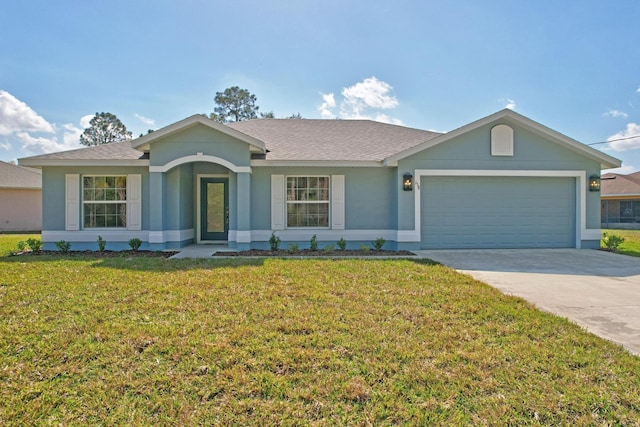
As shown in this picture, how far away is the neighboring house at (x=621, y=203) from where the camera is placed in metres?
23.4

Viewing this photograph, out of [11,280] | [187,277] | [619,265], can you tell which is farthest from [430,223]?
[11,280]

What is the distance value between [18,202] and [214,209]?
15711mm

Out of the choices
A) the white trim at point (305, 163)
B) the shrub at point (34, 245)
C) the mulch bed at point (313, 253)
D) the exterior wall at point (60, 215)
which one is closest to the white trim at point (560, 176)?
the mulch bed at point (313, 253)

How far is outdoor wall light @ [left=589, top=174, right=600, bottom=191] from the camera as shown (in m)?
11.0

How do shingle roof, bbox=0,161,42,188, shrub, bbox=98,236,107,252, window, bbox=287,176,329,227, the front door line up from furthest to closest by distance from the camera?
shingle roof, bbox=0,161,42,188
the front door
window, bbox=287,176,329,227
shrub, bbox=98,236,107,252

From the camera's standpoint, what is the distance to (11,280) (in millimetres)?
6250

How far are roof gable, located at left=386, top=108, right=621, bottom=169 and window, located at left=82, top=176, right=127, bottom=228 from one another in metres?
8.35

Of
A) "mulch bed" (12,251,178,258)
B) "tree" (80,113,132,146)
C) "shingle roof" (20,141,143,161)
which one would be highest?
"tree" (80,113,132,146)

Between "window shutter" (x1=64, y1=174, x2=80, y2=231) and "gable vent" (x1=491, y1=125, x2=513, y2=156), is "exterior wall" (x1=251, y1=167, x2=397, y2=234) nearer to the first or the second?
"gable vent" (x1=491, y1=125, x2=513, y2=156)

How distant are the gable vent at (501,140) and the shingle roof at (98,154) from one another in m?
11.0

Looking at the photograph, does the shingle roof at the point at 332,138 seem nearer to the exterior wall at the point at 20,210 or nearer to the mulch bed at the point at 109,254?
the mulch bed at the point at 109,254

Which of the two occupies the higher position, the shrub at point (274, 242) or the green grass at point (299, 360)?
the shrub at point (274, 242)

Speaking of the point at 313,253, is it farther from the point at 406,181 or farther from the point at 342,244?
the point at 406,181

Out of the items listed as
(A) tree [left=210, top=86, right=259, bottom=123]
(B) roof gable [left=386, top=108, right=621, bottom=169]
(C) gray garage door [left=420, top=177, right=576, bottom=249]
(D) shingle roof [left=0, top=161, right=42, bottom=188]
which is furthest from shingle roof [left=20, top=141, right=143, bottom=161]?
(A) tree [left=210, top=86, right=259, bottom=123]
